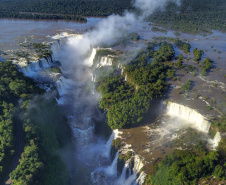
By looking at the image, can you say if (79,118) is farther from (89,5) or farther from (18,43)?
(89,5)

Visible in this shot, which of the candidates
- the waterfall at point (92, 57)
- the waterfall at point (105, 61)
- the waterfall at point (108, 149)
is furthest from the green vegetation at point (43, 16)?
the waterfall at point (108, 149)

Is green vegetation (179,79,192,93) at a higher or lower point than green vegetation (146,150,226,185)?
higher

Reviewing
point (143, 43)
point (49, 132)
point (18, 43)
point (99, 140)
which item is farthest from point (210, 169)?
point (18, 43)

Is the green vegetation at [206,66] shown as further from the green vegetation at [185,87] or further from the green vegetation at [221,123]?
the green vegetation at [221,123]

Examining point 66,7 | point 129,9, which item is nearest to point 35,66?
point 66,7

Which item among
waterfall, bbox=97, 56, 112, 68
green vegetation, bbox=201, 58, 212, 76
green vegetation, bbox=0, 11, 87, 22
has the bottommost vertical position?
waterfall, bbox=97, 56, 112, 68

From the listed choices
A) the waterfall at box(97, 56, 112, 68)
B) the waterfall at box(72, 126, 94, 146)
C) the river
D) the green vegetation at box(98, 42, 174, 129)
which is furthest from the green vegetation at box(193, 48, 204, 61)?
the waterfall at box(72, 126, 94, 146)

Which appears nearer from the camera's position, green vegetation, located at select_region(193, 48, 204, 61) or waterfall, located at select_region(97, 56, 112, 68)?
green vegetation, located at select_region(193, 48, 204, 61)

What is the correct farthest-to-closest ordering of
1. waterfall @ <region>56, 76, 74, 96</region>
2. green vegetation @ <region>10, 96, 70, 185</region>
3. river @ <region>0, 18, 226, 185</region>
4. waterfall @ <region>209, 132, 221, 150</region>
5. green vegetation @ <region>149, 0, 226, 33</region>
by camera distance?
green vegetation @ <region>149, 0, 226, 33</region> < waterfall @ <region>56, 76, 74, 96</region> < river @ <region>0, 18, 226, 185</region> < waterfall @ <region>209, 132, 221, 150</region> < green vegetation @ <region>10, 96, 70, 185</region>

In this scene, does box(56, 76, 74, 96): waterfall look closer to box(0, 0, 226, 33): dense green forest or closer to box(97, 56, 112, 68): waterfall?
box(97, 56, 112, 68): waterfall
